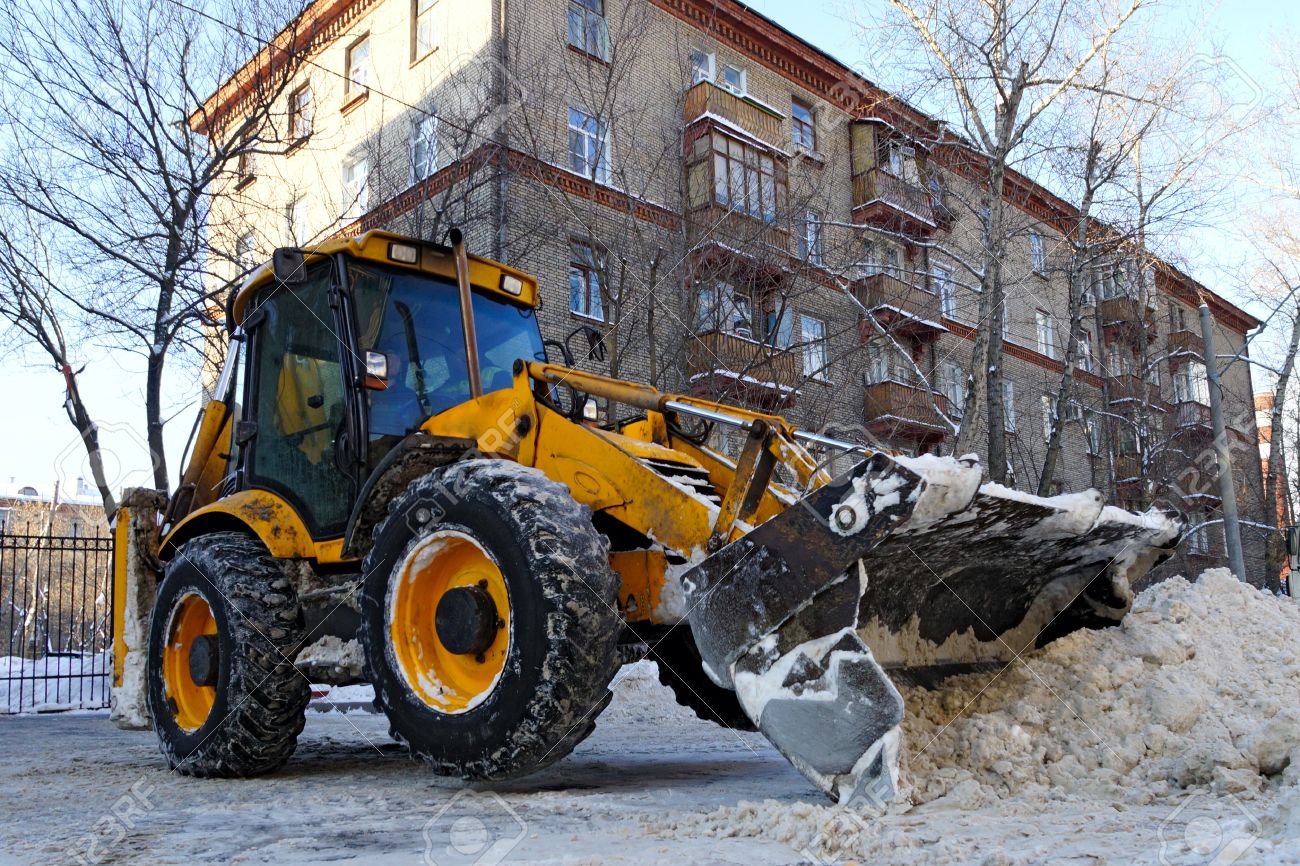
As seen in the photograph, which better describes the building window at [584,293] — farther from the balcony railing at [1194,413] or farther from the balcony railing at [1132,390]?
the balcony railing at [1194,413]

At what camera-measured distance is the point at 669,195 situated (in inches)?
610

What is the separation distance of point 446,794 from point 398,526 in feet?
3.76

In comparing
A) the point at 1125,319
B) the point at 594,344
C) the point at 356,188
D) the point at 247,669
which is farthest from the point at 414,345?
the point at 1125,319

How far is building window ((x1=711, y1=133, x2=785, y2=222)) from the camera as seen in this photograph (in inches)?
599

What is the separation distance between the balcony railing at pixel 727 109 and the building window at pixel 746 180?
1.03m

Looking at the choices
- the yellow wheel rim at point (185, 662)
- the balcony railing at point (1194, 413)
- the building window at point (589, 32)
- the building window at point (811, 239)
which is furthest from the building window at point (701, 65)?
the yellow wheel rim at point (185, 662)

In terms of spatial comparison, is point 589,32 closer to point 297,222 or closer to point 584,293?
Result: point 584,293

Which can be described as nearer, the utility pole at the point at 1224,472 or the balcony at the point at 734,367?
the balcony at the point at 734,367

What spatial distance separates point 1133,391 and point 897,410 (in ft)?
17.9

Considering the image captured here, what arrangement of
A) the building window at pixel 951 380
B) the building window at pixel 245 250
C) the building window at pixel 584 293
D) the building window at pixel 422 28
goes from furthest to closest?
the building window at pixel 951 380
the building window at pixel 422 28
the building window at pixel 584 293
the building window at pixel 245 250

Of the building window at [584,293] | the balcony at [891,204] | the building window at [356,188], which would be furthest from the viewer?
the balcony at [891,204]

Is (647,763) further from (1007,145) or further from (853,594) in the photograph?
(1007,145)

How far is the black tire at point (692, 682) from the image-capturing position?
4.90 metres

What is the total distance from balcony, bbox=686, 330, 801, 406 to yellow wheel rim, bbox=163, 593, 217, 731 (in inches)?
324
